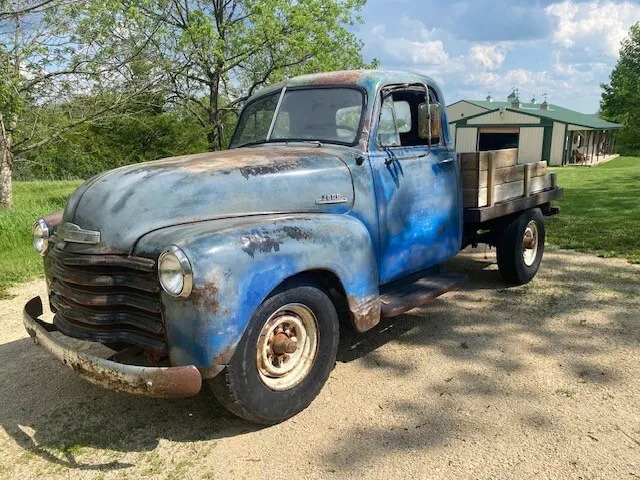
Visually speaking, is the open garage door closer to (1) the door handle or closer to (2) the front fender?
(1) the door handle

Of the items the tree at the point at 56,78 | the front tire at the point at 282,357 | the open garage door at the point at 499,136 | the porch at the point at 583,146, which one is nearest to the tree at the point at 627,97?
the porch at the point at 583,146

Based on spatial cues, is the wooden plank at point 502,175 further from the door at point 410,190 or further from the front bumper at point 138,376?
the front bumper at point 138,376

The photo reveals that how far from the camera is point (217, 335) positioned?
8.71ft

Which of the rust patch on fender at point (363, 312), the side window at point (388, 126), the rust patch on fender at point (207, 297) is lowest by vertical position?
the rust patch on fender at point (363, 312)

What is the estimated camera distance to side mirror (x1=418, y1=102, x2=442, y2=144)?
4.06 metres

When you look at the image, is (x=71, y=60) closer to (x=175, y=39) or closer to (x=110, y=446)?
(x=175, y=39)

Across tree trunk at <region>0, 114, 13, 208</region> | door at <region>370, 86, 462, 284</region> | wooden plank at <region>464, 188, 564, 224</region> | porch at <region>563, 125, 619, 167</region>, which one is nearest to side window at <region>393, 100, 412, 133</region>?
door at <region>370, 86, 462, 284</region>

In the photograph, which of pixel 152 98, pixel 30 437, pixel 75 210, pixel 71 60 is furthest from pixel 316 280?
pixel 152 98

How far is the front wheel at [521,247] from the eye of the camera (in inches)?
217

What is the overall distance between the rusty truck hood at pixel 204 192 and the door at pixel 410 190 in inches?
17.2

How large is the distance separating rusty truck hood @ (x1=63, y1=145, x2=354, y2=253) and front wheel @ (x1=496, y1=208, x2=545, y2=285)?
8.40ft

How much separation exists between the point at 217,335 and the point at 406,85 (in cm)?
264

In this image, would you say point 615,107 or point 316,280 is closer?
point 316,280

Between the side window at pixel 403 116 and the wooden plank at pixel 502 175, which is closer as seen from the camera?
the side window at pixel 403 116
